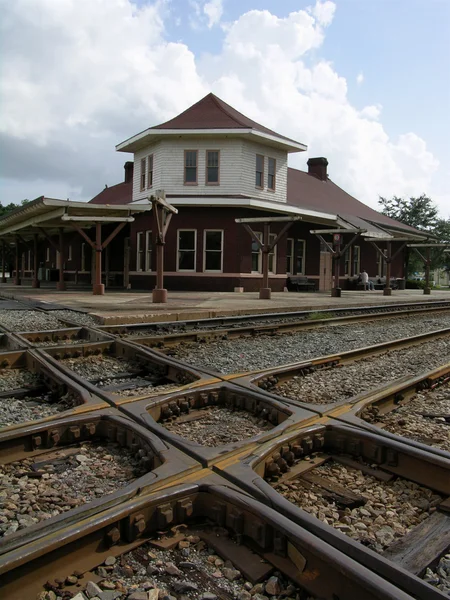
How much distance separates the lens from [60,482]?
235cm

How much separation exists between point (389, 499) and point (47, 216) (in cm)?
1687

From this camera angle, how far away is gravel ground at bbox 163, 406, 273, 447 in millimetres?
3045

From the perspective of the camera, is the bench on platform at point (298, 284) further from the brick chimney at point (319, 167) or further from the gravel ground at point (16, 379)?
the gravel ground at point (16, 379)

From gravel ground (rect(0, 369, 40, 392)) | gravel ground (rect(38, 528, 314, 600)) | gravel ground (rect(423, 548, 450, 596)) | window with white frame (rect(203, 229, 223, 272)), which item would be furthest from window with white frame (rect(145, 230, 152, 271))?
gravel ground (rect(423, 548, 450, 596))

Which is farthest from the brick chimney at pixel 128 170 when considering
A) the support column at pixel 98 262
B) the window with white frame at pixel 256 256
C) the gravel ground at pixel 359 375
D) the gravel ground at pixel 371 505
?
the gravel ground at pixel 371 505

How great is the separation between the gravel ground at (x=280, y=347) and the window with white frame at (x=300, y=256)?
1331 centimetres

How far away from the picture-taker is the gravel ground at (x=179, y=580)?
1571 mm

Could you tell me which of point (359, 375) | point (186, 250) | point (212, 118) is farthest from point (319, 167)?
point (359, 375)

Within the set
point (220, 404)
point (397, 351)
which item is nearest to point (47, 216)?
point (397, 351)

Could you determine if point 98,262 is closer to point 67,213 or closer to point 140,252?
point 67,213

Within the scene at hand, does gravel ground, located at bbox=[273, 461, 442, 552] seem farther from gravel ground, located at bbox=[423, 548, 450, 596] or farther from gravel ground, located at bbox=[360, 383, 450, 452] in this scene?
gravel ground, located at bbox=[360, 383, 450, 452]

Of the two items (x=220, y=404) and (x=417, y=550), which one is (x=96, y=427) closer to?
(x=220, y=404)

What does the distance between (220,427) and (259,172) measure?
18.4 meters

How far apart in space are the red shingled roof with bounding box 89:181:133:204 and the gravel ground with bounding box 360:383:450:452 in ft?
74.6
